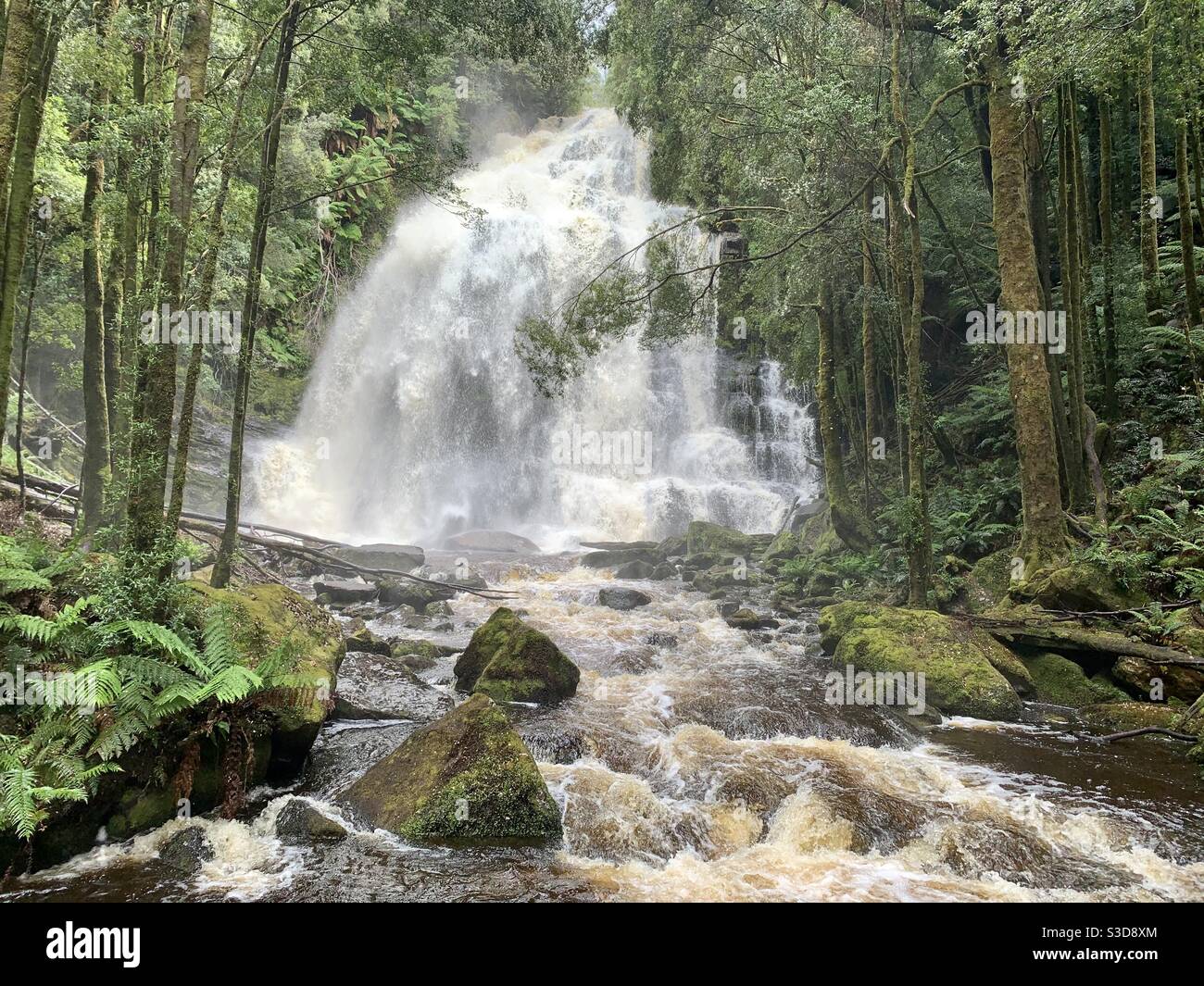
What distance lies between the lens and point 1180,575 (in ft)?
25.0

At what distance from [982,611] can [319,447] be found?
21758mm

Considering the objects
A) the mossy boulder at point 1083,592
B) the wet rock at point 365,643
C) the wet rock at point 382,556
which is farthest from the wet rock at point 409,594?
the mossy boulder at point 1083,592

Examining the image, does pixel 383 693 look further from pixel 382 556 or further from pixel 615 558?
pixel 615 558

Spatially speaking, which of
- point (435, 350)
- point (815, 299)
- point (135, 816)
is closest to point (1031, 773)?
point (135, 816)

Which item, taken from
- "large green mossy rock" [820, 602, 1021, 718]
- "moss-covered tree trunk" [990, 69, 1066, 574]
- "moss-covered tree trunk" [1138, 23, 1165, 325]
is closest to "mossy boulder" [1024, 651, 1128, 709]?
"large green mossy rock" [820, 602, 1021, 718]

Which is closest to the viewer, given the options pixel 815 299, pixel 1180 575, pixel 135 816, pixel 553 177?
pixel 135 816

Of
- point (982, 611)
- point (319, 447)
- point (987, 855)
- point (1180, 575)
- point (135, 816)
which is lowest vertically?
point (987, 855)

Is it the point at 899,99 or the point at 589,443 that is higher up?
the point at 899,99

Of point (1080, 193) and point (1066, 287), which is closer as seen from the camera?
point (1066, 287)

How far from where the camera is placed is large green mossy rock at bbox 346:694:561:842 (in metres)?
4.98

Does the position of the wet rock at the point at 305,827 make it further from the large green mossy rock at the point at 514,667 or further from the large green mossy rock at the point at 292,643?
the large green mossy rock at the point at 514,667

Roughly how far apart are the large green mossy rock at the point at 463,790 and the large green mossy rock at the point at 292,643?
70 centimetres

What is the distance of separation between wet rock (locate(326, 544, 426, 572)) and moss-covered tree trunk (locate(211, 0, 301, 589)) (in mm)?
6840

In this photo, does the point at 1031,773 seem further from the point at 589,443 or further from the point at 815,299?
the point at 589,443
